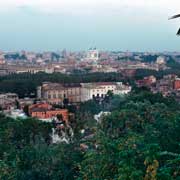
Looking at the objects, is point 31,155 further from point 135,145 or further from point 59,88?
point 59,88

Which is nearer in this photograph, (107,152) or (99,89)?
(107,152)

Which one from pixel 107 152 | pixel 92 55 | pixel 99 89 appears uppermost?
pixel 107 152

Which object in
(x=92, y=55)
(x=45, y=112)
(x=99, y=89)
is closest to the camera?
(x=45, y=112)

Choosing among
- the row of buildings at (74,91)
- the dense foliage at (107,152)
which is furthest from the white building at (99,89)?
the dense foliage at (107,152)

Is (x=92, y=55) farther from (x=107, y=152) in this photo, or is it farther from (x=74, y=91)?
(x=107, y=152)

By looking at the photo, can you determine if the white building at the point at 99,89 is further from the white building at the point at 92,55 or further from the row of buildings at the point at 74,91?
the white building at the point at 92,55

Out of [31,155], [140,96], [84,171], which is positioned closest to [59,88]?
[140,96]

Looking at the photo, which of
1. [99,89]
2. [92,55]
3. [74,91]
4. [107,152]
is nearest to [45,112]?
[99,89]
